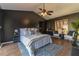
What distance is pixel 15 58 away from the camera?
7.17 ft

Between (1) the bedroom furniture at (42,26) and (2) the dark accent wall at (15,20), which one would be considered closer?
(2) the dark accent wall at (15,20)

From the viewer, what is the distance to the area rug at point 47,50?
2266 mm

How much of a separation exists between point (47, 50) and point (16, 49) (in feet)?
2.50

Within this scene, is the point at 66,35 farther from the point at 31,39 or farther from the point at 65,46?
the point at 31,39

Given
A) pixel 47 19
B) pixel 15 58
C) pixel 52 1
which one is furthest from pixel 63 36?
pixel 15 58

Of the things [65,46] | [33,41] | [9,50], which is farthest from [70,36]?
[9,50]

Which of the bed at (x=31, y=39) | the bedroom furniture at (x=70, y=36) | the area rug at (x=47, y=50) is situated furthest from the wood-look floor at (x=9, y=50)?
the bedroom furniture at (x=70, y=36)

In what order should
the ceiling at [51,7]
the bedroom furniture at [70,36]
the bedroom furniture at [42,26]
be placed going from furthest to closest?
1. the bedroom furniture at [42,26]
2. the bedroom furniture at [70,36]
3. the ceiling at [51,7]

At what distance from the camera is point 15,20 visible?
2.25 m

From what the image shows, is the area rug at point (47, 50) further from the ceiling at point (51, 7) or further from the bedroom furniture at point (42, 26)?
the ceiling at point (51, 7)

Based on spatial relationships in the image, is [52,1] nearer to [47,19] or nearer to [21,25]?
[47,19]

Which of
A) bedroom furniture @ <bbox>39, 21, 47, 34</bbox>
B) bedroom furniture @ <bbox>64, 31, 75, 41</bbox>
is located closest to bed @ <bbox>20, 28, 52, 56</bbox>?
bedroom furniture @ <bbox>39, 21, 47, 34</bbox>

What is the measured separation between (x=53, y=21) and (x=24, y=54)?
1.07m

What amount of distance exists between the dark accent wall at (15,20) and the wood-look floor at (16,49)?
192 mm
